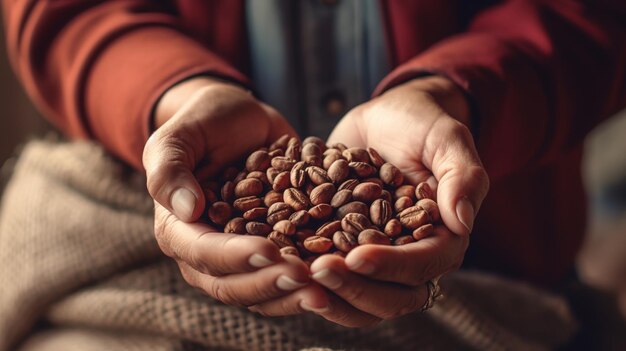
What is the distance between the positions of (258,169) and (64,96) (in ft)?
1.39

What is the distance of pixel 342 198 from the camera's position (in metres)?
0.58

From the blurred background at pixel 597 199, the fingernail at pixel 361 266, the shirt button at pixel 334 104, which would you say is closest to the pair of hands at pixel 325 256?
the fingernail at pixel 361 266

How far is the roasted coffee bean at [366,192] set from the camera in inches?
22.6

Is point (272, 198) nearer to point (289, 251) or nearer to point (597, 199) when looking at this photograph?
point (289, 251)

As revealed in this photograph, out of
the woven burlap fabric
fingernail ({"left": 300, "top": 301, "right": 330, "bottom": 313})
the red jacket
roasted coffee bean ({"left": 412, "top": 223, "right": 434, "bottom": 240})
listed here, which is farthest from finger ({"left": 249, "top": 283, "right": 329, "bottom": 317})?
the red jacket

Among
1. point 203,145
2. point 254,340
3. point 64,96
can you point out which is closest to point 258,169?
point 203,145

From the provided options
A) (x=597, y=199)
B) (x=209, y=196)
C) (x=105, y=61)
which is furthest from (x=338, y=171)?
(x=597, y=199)

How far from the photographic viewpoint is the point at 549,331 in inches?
32.9

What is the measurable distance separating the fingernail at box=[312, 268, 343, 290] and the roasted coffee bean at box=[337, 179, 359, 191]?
5.9 inches

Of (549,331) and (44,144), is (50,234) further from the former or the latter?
(549,331)

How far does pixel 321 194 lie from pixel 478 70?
244 mm

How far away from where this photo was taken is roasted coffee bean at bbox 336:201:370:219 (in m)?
0.56

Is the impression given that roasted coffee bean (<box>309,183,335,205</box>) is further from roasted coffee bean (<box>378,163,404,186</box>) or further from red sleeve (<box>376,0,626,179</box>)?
red sleeve (<box>376,0,626,179</box>)

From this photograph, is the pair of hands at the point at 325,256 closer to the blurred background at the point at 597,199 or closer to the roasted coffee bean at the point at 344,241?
the roasted coffee bean at the point at 344,241
